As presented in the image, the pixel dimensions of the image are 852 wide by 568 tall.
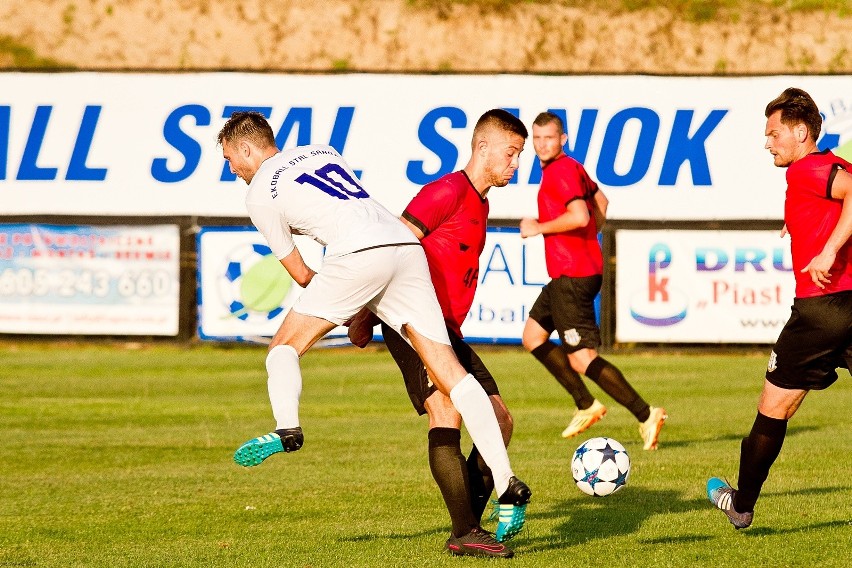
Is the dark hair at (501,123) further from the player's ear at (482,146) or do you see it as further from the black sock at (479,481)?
the black sock at (479,481)

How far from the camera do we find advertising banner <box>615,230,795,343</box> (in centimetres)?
1941

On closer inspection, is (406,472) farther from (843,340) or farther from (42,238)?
(42,238)

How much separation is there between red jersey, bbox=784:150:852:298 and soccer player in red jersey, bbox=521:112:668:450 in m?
3.84

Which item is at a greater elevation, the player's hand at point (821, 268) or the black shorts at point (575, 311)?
the player's hand at point (821, 268)

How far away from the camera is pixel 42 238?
20.4 m

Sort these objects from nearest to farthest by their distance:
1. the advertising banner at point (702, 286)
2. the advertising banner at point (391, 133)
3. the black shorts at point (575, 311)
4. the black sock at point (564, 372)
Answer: the black shorts at point (575, 311)
the black sock at point (564, 372)
the advertising banner at point (702, 286)
the advertising banner at point (391, 133)

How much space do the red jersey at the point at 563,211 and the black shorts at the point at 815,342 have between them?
4.15 metres

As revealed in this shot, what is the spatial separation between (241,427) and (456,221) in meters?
6.03

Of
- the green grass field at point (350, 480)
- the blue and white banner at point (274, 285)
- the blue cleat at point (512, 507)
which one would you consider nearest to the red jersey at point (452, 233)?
the blue cleat at point (512, 507)

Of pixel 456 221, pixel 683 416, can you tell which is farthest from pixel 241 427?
pixel 456 221

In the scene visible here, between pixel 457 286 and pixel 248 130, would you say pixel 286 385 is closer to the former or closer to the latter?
pixel 457 286

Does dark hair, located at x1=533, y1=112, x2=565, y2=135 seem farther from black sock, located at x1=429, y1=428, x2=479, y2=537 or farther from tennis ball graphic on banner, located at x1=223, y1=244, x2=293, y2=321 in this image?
tennis ball graphic on banner, located at x1=223, y1=244, x2=293, y2=321

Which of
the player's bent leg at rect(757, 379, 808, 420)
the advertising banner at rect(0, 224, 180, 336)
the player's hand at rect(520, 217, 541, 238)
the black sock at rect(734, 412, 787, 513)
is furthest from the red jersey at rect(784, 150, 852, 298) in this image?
the advertising banner at rect(0, 224, 180, 336)

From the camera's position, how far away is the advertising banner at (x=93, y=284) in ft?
66.1
